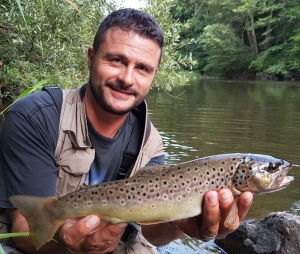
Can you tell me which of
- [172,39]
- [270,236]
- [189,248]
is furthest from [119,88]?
[172,39]

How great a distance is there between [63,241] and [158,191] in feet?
2.21

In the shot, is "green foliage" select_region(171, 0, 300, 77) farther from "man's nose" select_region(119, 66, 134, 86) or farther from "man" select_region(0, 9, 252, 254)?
"man's nose" select_region(119, 66, 134, 86)

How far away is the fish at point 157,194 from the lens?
2.57 m

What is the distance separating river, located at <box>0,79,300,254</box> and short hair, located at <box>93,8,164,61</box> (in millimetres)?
3752

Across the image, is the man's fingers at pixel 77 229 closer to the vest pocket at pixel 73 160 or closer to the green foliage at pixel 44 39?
the vest pocket at pixel 73 160

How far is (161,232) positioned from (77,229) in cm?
107

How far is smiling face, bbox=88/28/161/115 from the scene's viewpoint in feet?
10.2

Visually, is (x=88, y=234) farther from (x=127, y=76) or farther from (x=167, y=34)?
(x=167, y=34)

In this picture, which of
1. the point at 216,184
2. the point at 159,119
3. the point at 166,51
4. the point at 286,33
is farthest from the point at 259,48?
the point at 216,184

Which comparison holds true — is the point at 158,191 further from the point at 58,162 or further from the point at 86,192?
the point at 58,162

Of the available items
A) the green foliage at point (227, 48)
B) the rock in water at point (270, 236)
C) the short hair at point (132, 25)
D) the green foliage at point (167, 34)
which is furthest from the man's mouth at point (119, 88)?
the green foliage at point (227, 48)

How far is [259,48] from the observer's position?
181 feet

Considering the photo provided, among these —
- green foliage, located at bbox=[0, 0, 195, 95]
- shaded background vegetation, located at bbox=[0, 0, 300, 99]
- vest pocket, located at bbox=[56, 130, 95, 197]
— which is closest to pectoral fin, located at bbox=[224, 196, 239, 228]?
vest pocket, located at bbox=[56, 130, 95, 197]

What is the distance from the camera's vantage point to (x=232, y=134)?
1451 centimetres
